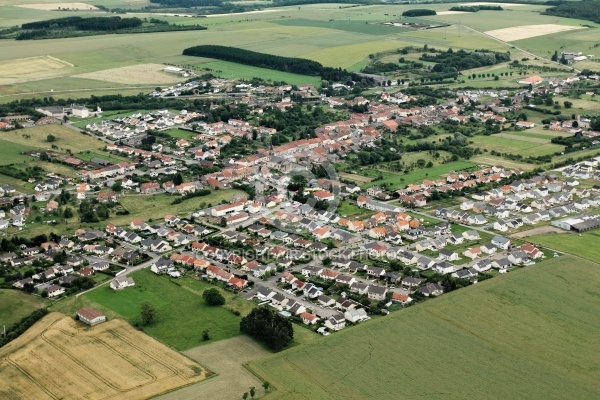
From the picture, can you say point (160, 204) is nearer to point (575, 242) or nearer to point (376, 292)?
point (376, 292)

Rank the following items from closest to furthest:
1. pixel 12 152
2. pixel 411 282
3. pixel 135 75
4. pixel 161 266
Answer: pixel 411 282 < pixel 161 266 < pixel 12 152 < pixel 135 75

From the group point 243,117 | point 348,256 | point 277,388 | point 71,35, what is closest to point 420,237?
point 348,256

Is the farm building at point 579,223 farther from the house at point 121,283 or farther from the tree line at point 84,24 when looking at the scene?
the tree line at point 84,24

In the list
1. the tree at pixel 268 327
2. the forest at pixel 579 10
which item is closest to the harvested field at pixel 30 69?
the tree at pixel 268 327

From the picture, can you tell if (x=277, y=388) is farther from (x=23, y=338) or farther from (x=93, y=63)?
(x=93, y=63)

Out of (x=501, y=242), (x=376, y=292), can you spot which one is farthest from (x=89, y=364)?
(x=501, y=242)

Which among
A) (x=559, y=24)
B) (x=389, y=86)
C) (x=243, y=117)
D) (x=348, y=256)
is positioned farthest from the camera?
(x=559, y=24)
